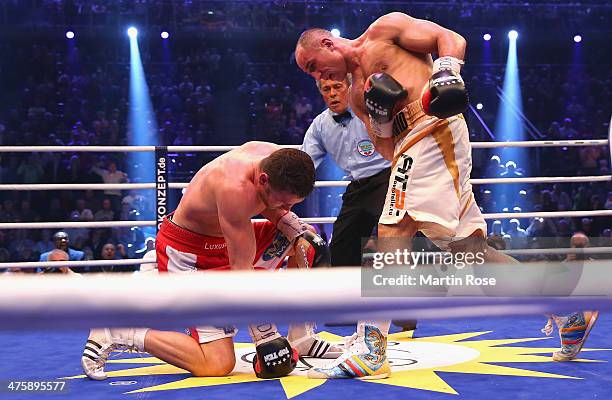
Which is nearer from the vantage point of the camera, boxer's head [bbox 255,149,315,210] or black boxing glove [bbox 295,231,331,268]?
boxer's head [bbox 255,149,315,210]

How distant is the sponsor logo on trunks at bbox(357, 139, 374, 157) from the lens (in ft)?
9.96

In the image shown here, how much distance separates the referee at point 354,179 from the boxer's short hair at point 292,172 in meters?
0.99

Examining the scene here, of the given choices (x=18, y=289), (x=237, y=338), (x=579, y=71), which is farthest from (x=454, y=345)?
(x=579, y=71)

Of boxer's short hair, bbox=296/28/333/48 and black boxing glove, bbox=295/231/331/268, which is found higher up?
boxer's short hair, bbox=296/28/333/48

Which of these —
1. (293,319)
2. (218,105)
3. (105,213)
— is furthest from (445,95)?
(218,105)

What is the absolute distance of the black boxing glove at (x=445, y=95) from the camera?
1833 mm

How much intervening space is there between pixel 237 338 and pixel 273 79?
7595 millimetres

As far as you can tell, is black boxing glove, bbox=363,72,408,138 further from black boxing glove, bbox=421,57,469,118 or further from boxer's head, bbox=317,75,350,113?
boxer's head, bbox=317,75,350,113

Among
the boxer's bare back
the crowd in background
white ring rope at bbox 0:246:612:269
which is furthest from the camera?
the crowd in background

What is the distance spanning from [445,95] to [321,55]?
545 mm

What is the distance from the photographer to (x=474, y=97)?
10.3m

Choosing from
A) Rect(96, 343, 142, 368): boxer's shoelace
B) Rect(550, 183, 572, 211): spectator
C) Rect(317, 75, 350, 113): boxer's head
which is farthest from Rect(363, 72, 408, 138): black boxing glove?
Rect(550, 183, 572, 211): spectator

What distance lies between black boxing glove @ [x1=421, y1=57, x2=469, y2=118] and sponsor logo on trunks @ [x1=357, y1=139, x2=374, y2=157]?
1.12m

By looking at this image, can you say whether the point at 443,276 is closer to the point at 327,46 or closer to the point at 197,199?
the point at 327,46
